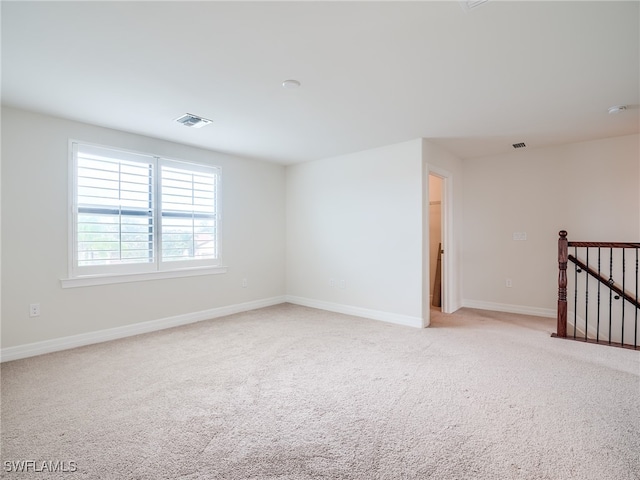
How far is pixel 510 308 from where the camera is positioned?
4961 mm

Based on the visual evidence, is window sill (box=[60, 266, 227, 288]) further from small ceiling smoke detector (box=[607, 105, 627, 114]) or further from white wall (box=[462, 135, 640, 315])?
small ceiling smoke detector (box=[607, 105, 627, 114])

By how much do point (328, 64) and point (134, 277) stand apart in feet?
10.8

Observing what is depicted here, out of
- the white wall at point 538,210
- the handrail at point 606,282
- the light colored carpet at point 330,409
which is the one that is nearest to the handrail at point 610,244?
the handrail at point 606,282

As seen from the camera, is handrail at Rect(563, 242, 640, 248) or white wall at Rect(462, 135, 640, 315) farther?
white wall at Rect(462, 135, 640, 315)

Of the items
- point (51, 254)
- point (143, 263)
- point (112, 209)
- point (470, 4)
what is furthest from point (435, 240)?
point (51, 254)

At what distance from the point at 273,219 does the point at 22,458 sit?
13.9 ft

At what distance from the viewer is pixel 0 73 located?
7.93 feet

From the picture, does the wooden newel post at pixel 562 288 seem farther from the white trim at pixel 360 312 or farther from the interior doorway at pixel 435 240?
the interior doorway at pixel 435 240

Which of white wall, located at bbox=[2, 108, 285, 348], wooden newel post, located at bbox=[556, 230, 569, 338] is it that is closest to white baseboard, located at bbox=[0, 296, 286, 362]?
white wall, located at bbox=[2, 108, 285, 348]

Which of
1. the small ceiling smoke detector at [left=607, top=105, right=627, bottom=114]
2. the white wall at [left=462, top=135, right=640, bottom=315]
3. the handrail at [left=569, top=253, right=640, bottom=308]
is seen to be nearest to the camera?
the small ceiling smoke detector at [left=607, top=105, right=627, bottom=114]

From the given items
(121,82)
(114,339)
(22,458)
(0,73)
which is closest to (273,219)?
(114,339)

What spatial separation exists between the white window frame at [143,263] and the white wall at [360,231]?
140 centimetres

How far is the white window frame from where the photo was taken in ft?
11.3

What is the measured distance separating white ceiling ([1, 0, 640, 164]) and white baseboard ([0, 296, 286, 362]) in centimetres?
233
